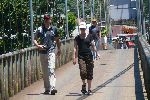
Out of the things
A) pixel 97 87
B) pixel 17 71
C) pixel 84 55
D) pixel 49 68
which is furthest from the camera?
pixel 97 87

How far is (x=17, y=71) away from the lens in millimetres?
12008

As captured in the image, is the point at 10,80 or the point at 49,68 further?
the point at 49,68

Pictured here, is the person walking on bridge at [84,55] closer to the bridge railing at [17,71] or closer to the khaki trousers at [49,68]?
the khaki trousers at [49,68]

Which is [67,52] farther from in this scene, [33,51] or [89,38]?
[89,38]

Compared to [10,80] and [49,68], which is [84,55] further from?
[10,80]

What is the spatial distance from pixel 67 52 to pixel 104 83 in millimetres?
7563

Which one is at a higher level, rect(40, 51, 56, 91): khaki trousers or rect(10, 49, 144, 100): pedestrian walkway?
rect(40, 51, 56, 91): khaki trousers

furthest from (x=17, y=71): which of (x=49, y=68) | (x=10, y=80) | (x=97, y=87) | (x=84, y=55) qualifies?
(x=97, y=87)

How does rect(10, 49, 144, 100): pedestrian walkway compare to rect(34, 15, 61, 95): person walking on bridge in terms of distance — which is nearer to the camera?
rect(10, 49, 144, 100): pedestrian walkway

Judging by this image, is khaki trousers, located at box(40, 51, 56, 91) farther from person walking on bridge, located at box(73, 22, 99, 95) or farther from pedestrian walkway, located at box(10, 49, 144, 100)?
person walking on bridge, located at box(73, 22, 99, 95)

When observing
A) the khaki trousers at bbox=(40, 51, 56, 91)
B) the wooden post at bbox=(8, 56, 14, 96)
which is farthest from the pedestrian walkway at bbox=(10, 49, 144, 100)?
the khaki trousers at bbox=(40, 51, 56, 91)

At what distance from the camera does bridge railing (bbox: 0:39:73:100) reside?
10.7m

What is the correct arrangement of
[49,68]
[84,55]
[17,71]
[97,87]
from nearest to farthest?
[84,55]
[49,68]
[17,71]
[97,87]

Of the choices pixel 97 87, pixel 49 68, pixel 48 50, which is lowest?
pixel 97 87
